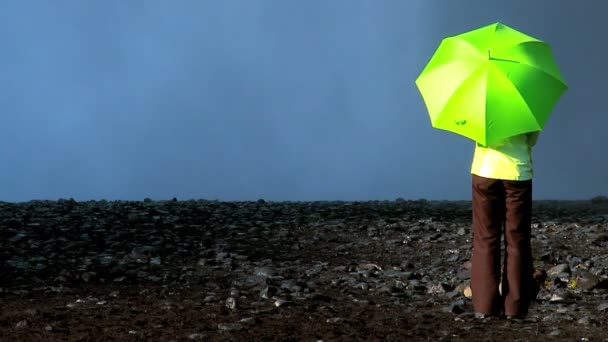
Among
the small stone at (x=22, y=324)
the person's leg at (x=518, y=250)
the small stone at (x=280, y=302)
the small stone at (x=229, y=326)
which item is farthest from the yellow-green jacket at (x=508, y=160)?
the small stone at (x=22, y=324)

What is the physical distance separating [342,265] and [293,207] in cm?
684

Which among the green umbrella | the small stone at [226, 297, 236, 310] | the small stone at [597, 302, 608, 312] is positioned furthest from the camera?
the small stone at [597, 302, 608, 312]

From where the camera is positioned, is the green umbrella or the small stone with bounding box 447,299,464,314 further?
the small stone with bounding box 447,299,464,314

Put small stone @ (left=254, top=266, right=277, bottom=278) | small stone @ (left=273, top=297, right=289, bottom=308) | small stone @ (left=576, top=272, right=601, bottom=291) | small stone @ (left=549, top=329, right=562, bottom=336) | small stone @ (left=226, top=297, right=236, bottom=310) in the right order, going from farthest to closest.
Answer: small stone @ (left=254, top=266, right=277, bottom=278)
small stone @ (left=576, top=272, right=601, bottom=291)
small stone @ (left=273, top=297, right=289, bottom=308)
small stone @ (left=226, top=297, right=236, bottom=310)
small stone @ (left=549, top=329, right=562, bottom=336)

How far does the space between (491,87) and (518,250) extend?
1.83 m

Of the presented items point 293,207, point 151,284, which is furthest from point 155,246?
point 293,207

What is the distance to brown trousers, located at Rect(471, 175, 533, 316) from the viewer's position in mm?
9117

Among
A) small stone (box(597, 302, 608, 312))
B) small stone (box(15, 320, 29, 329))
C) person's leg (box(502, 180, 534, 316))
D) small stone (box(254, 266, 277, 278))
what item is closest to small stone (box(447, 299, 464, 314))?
person's leg (box(502, 180, 534, 316))

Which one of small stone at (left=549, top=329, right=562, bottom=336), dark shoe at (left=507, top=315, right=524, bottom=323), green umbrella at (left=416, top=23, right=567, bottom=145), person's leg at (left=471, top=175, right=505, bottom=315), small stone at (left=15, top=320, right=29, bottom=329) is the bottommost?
small stone at (left=15, top=320, right=29, bottom=329)

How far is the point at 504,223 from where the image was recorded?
30.9 feet

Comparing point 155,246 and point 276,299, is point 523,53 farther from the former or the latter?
point 155,246

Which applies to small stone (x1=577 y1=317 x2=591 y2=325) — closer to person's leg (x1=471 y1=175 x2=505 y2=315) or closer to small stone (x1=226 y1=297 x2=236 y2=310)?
person's leg (x1=471 y1=175 x2=505 y2=315)

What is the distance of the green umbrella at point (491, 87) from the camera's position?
348 inches

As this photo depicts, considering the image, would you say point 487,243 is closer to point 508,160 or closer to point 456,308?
point 456,308
